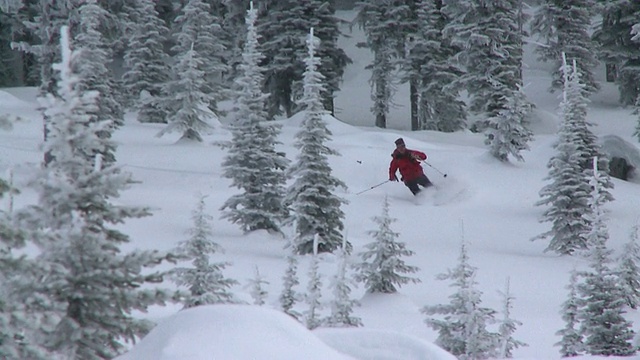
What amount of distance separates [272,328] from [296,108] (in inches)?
1105

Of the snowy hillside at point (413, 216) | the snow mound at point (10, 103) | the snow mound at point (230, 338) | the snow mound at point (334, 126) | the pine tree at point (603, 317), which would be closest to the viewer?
the snow mound at point (230, 338)

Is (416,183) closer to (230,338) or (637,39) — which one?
(637,39)

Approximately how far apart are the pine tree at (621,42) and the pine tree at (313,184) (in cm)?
1945

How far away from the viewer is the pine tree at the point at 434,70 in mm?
32062

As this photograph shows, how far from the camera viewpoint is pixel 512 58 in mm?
23719

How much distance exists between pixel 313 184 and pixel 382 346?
36.0 feet

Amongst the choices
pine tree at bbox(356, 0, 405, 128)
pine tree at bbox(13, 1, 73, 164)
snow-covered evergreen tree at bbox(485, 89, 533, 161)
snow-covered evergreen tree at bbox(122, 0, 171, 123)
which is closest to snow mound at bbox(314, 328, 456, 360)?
pine tree at bbox(13, 1, 73, 164)

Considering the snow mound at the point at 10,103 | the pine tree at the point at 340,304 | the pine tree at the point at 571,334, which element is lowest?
the pine tree at the point at 571,334

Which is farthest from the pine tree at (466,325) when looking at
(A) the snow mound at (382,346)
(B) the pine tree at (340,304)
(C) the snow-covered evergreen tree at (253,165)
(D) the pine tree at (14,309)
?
(C) the snow-covered evergreen tree at (253,165)

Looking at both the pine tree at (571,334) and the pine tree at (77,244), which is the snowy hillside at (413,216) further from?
the pine tree at (77,244)

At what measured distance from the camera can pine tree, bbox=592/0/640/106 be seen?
104ft

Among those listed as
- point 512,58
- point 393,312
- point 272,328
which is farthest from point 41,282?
point 512,58

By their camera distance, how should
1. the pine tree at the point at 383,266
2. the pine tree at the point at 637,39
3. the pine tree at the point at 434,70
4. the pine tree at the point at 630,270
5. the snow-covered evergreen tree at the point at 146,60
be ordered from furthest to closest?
the snow-covered evergreen tree at the point at 146,60 → the pine tree at the point at 434,70 → the pine tree at the point at 637,39 → the pine tree at the point at 383,266 → the pine tree at the point at 630,270

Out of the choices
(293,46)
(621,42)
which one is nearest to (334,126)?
(293,46)
